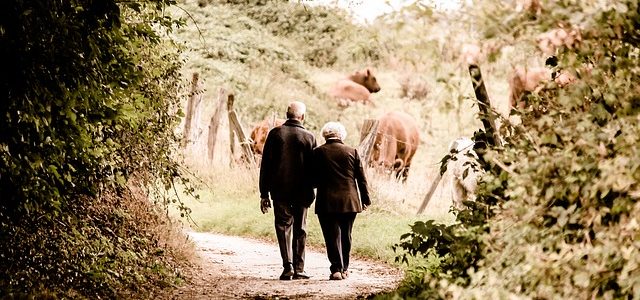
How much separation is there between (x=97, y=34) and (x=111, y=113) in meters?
0.73

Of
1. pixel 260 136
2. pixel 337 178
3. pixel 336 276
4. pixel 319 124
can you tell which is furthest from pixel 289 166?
pixel 319 124

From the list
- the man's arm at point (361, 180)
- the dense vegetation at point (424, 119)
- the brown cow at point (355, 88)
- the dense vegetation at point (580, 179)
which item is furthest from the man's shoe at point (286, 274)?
the brown cow at point (355, 88)

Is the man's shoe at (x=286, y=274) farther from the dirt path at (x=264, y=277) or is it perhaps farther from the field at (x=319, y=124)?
the field at (x=319, y=124)

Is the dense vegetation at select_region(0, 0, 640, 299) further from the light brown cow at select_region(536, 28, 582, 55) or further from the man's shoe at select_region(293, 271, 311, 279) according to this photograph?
the man's shoe at select_region(293, 271, 311, 279)

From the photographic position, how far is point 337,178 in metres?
10.0

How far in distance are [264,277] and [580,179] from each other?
22.9ft

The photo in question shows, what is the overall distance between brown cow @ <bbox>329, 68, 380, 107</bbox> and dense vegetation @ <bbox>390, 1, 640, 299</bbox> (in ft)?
89.8

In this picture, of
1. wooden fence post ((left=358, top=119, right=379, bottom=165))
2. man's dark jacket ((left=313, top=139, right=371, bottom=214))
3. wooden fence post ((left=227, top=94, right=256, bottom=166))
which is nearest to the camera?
man's dark jacket ((left=313, top=139, right=371, bottom=214))

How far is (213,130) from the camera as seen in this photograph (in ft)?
72.3

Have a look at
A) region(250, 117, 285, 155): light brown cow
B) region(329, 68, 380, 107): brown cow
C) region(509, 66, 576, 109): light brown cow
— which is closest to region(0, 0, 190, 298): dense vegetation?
region(509, 66, 576, 109): light brown cow

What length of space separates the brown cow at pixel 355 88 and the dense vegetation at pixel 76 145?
73.7 ft

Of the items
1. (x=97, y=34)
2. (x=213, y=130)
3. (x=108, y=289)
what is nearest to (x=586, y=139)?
(x=97, y=34)

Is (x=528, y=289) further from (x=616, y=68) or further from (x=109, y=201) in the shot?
(x=109, y=201)

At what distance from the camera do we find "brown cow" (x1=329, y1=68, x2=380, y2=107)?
32125 millimetres
